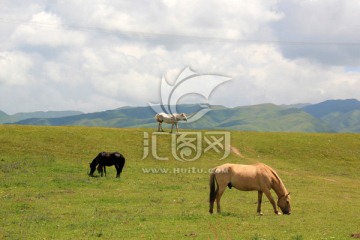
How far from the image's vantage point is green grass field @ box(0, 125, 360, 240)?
1834 cm

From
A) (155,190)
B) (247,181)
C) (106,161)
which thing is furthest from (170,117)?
(247,181)

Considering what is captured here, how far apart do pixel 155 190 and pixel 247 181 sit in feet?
36.6

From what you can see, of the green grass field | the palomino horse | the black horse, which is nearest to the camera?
the green grass field

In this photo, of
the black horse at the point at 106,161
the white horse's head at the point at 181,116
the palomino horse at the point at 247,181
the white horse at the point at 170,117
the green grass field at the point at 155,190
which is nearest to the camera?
the green grass field at the point at 155,190

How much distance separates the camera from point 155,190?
105ft

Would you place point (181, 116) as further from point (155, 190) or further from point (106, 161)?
point (155, 190)

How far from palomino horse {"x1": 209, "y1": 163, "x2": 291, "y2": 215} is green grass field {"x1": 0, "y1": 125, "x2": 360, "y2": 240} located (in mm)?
967

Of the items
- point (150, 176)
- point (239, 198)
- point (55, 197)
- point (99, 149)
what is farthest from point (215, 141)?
point (55, 197)

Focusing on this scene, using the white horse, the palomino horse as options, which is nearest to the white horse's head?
the white horse

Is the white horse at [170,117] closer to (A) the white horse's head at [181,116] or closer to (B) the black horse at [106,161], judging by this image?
(A) the white horse's head at [181,116]

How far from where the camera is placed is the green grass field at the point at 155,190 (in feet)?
60.2

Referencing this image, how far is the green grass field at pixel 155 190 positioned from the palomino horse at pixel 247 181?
0.97 meters

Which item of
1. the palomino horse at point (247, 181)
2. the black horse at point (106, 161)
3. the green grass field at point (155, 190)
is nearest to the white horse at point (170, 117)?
the green grass field at point (155, 190)

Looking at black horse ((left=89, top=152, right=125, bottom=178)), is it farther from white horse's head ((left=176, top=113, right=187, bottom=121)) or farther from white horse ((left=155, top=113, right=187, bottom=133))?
white horse's head ((left=176, top=113, right=187, bottom=121))
